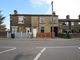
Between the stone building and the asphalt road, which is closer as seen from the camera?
the asphalt road

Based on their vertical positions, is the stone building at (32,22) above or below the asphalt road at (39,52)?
above

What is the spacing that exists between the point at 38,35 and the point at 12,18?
13.3m

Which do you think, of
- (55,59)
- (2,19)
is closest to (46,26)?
(2,19)

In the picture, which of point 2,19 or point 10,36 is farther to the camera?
point 2,19

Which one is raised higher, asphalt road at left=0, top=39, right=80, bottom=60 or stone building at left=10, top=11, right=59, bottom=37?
stone building at left=10, top=11, right=59, bottom=37

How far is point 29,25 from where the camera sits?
72.4 meters

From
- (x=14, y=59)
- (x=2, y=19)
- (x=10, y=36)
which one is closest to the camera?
(x=14, y=59)

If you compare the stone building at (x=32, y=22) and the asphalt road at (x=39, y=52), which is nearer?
the asphalt road at (x=39, y=52)

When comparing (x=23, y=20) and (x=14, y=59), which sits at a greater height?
(x=23, y=20)

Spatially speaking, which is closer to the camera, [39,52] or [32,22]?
[39,52]

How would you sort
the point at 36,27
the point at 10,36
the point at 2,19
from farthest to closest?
the point at 2,19, the point at 36,27, the point at 10,36

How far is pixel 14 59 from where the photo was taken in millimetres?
14516

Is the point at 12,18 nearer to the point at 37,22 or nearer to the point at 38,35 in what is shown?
the point at 37,22

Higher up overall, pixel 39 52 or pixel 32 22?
pixel 32 22
